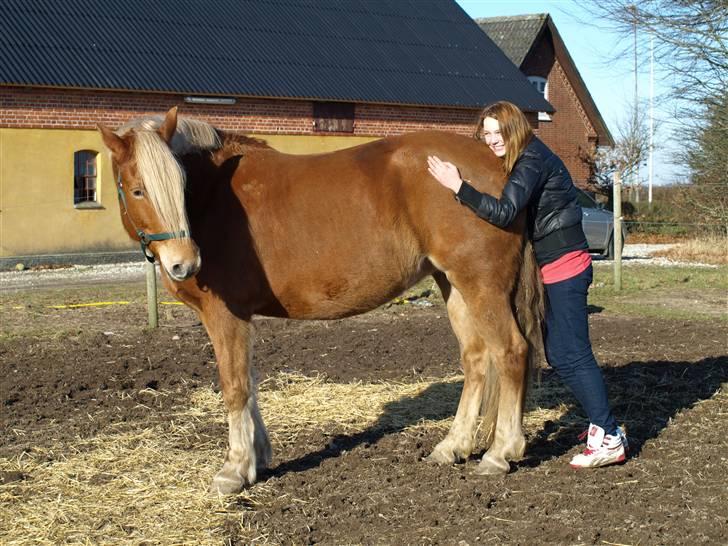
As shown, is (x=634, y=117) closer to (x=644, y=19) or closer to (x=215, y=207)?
(x=644, y=19)

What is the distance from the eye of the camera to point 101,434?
6664mm

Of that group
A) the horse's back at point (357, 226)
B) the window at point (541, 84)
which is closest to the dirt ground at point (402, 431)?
the horse's back at point (357, 226)

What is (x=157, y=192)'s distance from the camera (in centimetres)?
509

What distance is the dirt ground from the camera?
192 inches

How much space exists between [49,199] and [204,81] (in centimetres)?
477

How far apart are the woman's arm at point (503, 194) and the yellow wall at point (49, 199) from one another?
16688 millimetres

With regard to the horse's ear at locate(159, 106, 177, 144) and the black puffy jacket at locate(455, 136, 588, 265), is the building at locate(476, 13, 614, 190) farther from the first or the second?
the horse's ear at locate(159, 106, 177, 144)

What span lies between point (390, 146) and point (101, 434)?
2.95m

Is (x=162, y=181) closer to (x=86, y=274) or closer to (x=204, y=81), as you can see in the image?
(x=86, y=274)

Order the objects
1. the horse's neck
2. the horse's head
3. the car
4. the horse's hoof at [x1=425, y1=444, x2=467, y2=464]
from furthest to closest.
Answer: the car < the horse's hoof at [x1=425, y1=444, x2=467, y2=464] < the horse's neck < the horse's head

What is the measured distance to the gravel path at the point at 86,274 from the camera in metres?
17.4

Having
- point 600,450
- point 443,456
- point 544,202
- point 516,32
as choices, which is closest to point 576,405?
point 600,450

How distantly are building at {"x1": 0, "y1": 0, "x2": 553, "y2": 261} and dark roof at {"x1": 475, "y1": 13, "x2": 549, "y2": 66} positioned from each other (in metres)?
5.62

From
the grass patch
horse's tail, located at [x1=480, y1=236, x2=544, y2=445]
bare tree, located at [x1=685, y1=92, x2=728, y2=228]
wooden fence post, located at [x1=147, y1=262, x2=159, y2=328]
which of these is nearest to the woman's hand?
horse's tail, located at [x1=480, y1=236, x2=544, y2=445]
